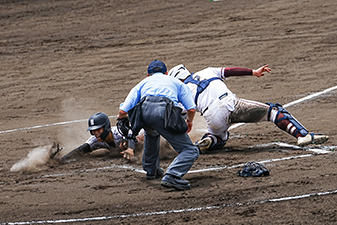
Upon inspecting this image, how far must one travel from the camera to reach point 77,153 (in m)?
9.88

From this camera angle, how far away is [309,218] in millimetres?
6109

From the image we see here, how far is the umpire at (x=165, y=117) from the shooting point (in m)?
7.36

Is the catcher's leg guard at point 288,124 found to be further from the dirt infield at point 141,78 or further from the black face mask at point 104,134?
the black face mask at point 104,134

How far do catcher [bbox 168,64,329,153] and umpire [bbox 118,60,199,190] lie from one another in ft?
4.58

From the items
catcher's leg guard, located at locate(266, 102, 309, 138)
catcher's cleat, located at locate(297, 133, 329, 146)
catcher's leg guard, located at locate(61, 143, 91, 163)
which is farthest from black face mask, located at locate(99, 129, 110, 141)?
catcher's cleat, located at locate(297, 133, 329, 146)

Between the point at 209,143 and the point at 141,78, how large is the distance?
7.19 m

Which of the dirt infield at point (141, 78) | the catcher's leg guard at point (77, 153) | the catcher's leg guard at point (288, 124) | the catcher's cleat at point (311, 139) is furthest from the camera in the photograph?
the catcher's leg guard at point (77, 153)

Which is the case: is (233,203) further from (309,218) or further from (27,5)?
(27,5)

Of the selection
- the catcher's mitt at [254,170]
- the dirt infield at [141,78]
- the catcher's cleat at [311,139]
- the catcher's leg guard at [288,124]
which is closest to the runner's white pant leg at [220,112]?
the dirt infield at [141,78]

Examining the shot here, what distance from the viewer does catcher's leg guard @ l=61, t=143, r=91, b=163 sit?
9781mm

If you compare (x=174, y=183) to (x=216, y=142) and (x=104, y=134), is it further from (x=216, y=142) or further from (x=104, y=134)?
(x=104, y=134)

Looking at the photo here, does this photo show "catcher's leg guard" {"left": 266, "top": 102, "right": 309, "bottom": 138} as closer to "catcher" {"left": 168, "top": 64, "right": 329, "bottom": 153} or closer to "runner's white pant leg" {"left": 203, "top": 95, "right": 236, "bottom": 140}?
"catcher" {"left": 168, "top": 64, "right": 329, "bottom": 153}

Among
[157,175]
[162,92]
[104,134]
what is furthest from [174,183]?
[104,134]

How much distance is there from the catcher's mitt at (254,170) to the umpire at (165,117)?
2.60 feet
